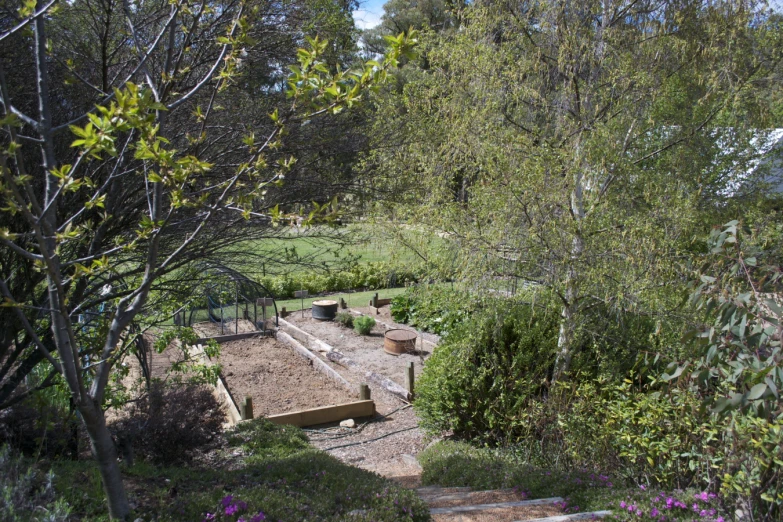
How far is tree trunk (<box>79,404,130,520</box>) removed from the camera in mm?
2584

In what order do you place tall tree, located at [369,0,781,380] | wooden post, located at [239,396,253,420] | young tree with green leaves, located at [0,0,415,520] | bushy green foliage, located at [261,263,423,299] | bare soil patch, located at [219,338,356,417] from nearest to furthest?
1. young tree with green leaves, located at [0,0,415,520]
2. tall tree, located at [369,0,781,380]
3. wooden post, located at [239,396,253,420]
4. bare soil patch, located at [219,338,356,417]
5. bushy green foliage, located at [261,263,423,299]

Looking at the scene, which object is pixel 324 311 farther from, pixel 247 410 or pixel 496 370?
pixel 496 370

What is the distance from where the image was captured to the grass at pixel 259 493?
116 inches

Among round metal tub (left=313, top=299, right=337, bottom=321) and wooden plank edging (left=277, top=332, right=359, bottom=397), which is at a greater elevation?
round metal tub (left=313, top=299, right=337, bottom=321)

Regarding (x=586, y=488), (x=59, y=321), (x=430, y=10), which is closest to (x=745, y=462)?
(x=586, y=488)

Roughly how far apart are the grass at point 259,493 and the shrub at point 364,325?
7.67 metres

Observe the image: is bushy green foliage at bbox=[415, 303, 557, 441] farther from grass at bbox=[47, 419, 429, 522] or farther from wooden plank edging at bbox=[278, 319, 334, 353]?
wooden plank edging at bbox=[278, 319, 334, 353]

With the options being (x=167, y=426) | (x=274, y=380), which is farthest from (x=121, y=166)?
(x=274, y=380)

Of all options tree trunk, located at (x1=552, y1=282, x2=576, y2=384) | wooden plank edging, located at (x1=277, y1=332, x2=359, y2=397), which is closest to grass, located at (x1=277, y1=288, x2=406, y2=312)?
wooden plank edging, located at (x1=277, y1=332, x2=359, y2=397)

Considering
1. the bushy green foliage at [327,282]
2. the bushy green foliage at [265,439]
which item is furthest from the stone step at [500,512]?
the bushy green foliage at [327,282]

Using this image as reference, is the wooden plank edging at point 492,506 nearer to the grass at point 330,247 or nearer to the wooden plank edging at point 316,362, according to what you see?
the grass at point 330,247

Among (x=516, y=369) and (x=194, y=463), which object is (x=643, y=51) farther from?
(x=194, y=463)

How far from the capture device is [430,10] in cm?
2836

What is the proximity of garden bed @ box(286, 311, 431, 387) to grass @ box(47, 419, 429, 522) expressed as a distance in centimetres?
553
